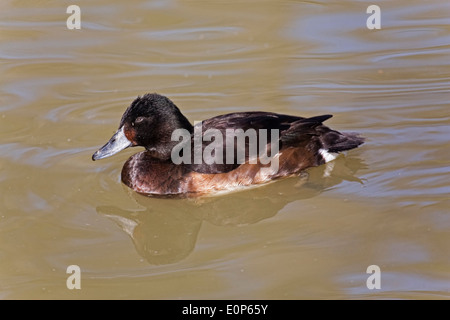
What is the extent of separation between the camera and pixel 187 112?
8898mm

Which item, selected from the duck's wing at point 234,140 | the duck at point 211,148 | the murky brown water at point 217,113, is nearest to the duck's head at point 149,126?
the duck at point 211,148

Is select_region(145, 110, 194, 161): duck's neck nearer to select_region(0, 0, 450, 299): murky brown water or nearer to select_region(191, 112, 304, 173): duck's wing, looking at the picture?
select_region(191, 112, 304, 173): duck's wing

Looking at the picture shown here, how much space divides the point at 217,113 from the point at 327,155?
1607 millimetres

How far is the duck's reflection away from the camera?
6.58m

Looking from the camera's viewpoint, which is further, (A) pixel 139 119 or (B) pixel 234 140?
(A) pixel 139 119

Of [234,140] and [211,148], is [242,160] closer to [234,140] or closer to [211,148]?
[234,140]

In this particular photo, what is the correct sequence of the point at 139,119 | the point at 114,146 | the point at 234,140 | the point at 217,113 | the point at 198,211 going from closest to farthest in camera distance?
the point at 198,211, the point at 234,140, the point at 139,119, the point at 114,146, the point at 217,113

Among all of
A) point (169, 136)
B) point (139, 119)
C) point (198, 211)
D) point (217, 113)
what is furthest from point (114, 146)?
point (217, 113)

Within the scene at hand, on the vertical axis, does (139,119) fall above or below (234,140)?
above

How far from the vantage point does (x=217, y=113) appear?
29.0ft

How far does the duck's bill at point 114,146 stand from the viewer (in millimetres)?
7508

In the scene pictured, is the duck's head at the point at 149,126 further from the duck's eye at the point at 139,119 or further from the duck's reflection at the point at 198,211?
the duck's reflection at the point at 198,211

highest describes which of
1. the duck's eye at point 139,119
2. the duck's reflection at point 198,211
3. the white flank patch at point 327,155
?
the duck's eye at point 139,119

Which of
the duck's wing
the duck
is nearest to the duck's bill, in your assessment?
the duck
